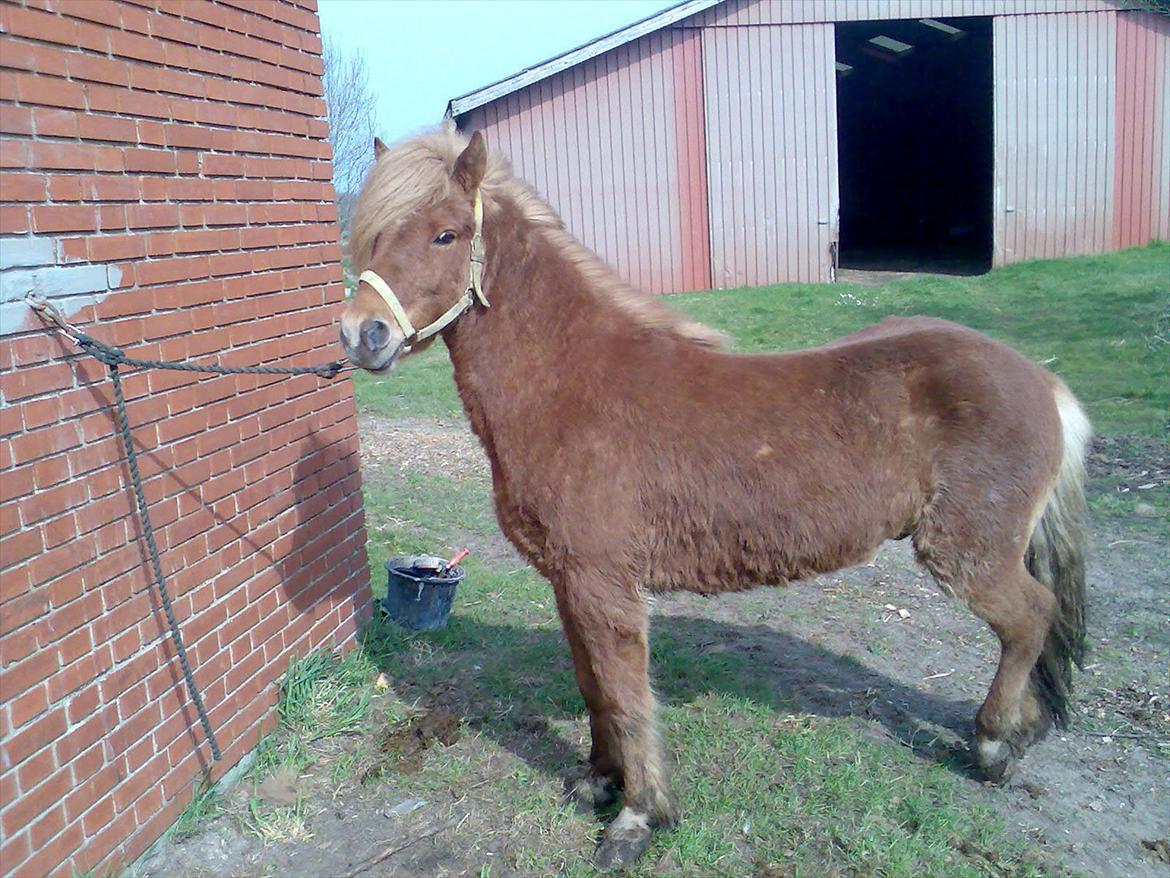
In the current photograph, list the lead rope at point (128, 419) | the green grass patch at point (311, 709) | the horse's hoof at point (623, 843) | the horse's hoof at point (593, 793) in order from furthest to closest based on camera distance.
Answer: the green grass patch at point (311, 709)
the horse's hoof at point (593, 793)
the horse's hoof at point (623, 843)
the lead rope at point (128, 419)

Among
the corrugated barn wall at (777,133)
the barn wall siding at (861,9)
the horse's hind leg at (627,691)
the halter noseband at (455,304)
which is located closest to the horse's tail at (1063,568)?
the horse's hind leg at (627,691)

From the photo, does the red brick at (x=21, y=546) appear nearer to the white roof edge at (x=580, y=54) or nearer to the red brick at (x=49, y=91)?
the red brick at (x=49, y=91)

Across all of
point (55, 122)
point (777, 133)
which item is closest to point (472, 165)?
point (55, 122)

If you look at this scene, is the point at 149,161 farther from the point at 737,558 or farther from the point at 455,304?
the point at 737,558

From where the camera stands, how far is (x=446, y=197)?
3359 millimetres

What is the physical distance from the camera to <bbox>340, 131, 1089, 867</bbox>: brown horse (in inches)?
133

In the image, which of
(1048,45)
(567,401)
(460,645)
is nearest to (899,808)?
(567,401)

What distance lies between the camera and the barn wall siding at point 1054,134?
54.6 ft

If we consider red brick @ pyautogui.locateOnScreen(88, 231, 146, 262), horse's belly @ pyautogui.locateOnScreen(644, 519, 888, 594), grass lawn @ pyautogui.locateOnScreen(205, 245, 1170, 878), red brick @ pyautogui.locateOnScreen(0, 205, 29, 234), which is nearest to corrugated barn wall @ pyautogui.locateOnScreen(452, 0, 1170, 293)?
grass lawn @ pyautogui.locateOnScreen(205, 245, 1170, 878)

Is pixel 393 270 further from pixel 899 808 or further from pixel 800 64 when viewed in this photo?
pixel 800 64

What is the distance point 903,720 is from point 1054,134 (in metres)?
16.2

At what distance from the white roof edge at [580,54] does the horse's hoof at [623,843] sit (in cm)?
1459

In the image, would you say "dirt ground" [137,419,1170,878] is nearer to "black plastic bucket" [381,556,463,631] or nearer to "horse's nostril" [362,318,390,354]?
"black plastic bucket" [381,556,463,631]

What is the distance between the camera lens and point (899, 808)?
3.56 meters
